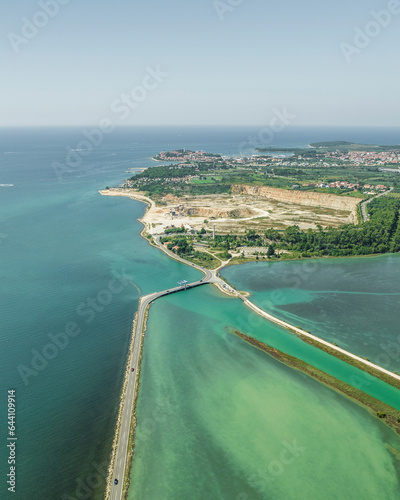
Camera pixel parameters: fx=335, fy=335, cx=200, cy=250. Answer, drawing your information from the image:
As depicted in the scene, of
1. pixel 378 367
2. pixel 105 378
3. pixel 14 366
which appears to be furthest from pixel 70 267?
pixel 378 367

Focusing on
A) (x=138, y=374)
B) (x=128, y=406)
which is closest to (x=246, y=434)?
(x=128, y=406)

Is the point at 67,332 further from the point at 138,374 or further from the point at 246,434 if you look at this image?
the point at 246,434

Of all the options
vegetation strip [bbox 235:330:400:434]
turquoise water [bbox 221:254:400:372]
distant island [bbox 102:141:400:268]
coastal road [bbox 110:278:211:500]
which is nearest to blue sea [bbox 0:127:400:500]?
coastal road [bbox 110:278:211:500]

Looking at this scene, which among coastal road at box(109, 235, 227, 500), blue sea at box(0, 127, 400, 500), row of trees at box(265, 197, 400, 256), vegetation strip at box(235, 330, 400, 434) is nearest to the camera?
coastal road at box(109, 235, 227, 500)

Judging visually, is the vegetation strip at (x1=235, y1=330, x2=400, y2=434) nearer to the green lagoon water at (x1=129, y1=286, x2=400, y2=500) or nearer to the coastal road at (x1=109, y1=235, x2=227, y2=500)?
the green lagoon water at (x1=129, y1=286, x2=400, y2=500)

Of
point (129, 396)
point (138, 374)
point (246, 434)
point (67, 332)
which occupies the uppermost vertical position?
point (67, 332)

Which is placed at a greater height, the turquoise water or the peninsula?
the peninsula

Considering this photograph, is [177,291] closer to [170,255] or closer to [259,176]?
[170,255]
